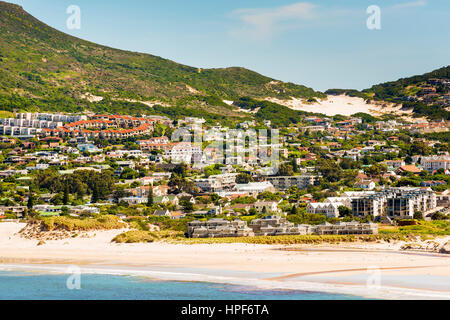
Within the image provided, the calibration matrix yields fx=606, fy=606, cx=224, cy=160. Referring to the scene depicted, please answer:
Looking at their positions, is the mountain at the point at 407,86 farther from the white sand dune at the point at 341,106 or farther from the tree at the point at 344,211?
the tree at the point at 344,211

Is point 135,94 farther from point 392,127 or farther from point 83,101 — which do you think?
point 392,127

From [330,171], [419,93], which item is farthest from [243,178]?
[419,93]

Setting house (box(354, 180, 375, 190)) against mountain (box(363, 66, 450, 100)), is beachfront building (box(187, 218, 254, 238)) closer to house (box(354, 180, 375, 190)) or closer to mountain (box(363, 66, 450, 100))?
house (box(354, 180, 375, 190))

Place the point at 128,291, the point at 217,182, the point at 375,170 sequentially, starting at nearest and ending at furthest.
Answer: the point at 128,291
the point at 217,182
the point at 375,170

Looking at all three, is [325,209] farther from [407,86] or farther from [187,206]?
[407,86]

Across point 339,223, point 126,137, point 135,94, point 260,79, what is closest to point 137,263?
point 339,223

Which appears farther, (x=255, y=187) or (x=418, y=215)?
(x=255, y=187)

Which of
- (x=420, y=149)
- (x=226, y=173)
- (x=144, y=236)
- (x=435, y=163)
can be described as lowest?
(x=144, y=236)
